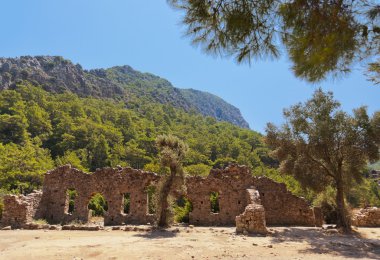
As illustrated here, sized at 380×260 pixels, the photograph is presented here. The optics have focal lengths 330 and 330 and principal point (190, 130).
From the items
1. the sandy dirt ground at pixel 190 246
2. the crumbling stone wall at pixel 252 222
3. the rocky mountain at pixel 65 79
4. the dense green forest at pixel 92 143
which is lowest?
the sandy dirt ground at pixel 190 246

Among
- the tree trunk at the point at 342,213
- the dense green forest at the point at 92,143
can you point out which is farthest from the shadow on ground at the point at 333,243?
the dense green forest at the point at 92,143

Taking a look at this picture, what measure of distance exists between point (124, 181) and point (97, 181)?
5.36ft

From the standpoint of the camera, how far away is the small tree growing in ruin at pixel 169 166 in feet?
50.3

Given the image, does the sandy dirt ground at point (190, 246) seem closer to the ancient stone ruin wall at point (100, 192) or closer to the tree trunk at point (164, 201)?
the tree trunk at point (164, 201)

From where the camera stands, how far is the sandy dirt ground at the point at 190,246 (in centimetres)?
913

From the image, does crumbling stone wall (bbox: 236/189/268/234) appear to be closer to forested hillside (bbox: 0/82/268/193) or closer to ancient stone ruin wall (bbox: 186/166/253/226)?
ancient stone ruin wall (bbox: 186/166/253/226)

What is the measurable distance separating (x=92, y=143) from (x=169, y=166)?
4207 centimetres

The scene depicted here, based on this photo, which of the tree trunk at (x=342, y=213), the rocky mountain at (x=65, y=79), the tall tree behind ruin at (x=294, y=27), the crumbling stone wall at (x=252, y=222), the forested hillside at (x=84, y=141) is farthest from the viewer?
the rocky mountain at (x=65, y=79)

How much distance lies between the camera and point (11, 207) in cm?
1636

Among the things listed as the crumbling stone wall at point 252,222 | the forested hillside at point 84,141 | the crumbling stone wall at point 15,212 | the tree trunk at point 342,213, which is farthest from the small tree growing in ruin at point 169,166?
the forested hillside at point 84,141

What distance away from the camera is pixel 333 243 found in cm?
1176

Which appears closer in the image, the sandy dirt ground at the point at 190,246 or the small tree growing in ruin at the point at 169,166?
the sandy dirt ground at the point at 190,246

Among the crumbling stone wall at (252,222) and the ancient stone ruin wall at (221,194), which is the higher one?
the ancient stone ruin wall at (221,194)

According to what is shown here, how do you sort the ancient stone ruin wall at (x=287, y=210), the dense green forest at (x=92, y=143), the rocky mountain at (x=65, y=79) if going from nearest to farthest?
the ancient stone ruin wall at (x=287, y=210), the dense green forest at (x=92, y=143), the rocky mountain at (x=65, y=79)
